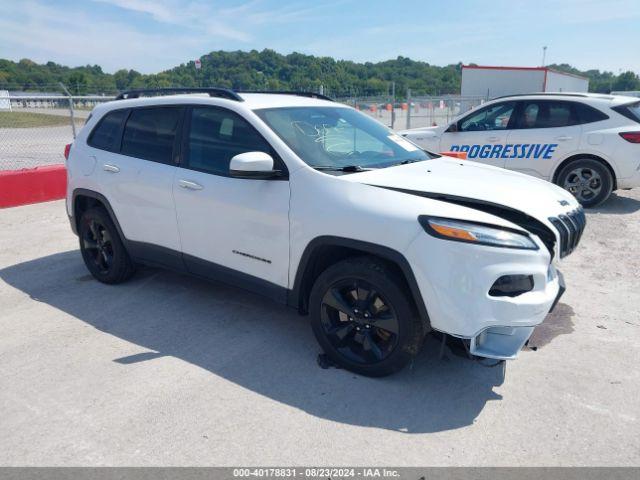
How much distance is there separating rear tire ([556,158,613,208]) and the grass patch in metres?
20.0

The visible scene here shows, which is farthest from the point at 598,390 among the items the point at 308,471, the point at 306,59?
the point at 306,59

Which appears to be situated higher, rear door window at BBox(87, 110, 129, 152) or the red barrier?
rear door window at BBox(87, 110, 129, 152)

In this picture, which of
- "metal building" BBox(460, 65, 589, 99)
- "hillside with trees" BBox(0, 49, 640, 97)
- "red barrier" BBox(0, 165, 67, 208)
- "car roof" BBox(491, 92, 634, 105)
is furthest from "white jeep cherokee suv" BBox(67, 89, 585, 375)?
"metal building" BBox(460, 65, 589, 99)

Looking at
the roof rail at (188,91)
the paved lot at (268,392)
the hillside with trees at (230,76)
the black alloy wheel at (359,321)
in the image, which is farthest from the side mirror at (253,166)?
the hillside with trees at (230,76)

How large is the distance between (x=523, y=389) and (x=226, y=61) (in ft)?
A: 127

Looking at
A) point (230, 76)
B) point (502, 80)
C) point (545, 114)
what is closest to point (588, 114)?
point (545, 114)

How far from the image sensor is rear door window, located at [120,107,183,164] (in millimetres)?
4395

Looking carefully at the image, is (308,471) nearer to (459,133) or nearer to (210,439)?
(210,439)

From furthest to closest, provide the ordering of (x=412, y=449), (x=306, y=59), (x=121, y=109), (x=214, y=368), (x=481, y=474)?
(x=306, y=59)
(x=121, y=109)
(x=214, y=368)
(x=412, y=449)
(x=481, y=474)

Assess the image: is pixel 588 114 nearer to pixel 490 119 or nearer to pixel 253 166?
pixel 490 119

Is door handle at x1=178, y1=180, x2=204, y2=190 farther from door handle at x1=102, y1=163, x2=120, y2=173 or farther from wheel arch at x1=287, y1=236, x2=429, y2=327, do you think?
wheel arch at x1=287, y1=236, x2=429, y2=327

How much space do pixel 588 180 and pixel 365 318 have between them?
618cm

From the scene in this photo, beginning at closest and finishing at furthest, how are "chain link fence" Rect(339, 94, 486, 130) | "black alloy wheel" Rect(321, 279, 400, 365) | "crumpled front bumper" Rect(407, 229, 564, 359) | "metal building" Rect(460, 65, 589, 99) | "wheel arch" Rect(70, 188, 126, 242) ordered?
"crumpled front bumper" Rect(407, 229, 564, 359) → "black alloy wheel" Rect(321, 279, 400, 365) → "wheel arch" Rect(70, 188, 126, 242) → "chain link fence" Rect(339, 94, 486, 130) → "metal building" Rect(460, 65, 589, 99)

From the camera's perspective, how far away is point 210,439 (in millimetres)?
2859
